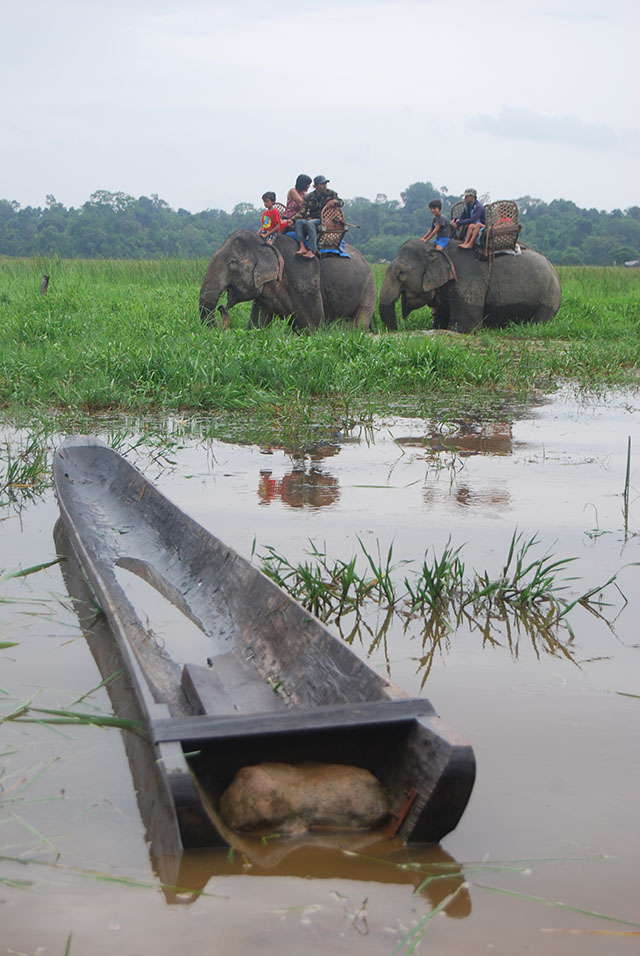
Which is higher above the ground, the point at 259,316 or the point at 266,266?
the point at 266,266

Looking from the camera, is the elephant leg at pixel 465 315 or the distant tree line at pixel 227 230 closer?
the elephant leg at pixel 465 315

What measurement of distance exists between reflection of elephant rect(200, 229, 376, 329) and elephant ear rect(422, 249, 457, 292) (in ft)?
2.87

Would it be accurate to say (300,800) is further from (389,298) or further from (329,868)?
(389,298)

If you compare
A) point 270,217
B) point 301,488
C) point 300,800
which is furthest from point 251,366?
point 300,800

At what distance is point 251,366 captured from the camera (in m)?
8.38

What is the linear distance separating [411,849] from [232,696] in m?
0.84

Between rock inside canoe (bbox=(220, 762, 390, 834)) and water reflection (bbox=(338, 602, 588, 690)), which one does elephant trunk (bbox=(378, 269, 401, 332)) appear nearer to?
water reflection (bbox=(338, 602, 588, 690))

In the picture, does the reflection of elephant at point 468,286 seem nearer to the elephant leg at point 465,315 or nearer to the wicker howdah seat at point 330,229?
the elephant leg at point 465,315

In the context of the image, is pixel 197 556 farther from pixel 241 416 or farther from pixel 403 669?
pixel 241 416

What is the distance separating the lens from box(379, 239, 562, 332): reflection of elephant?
46.9 feet

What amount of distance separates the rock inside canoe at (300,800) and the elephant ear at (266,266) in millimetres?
10463

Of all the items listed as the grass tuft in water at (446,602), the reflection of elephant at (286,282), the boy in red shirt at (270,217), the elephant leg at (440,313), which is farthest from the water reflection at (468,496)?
the elephant leg at (440,313)

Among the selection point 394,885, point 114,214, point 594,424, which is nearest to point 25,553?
point 394,885

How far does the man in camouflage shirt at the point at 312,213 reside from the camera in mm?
12914
